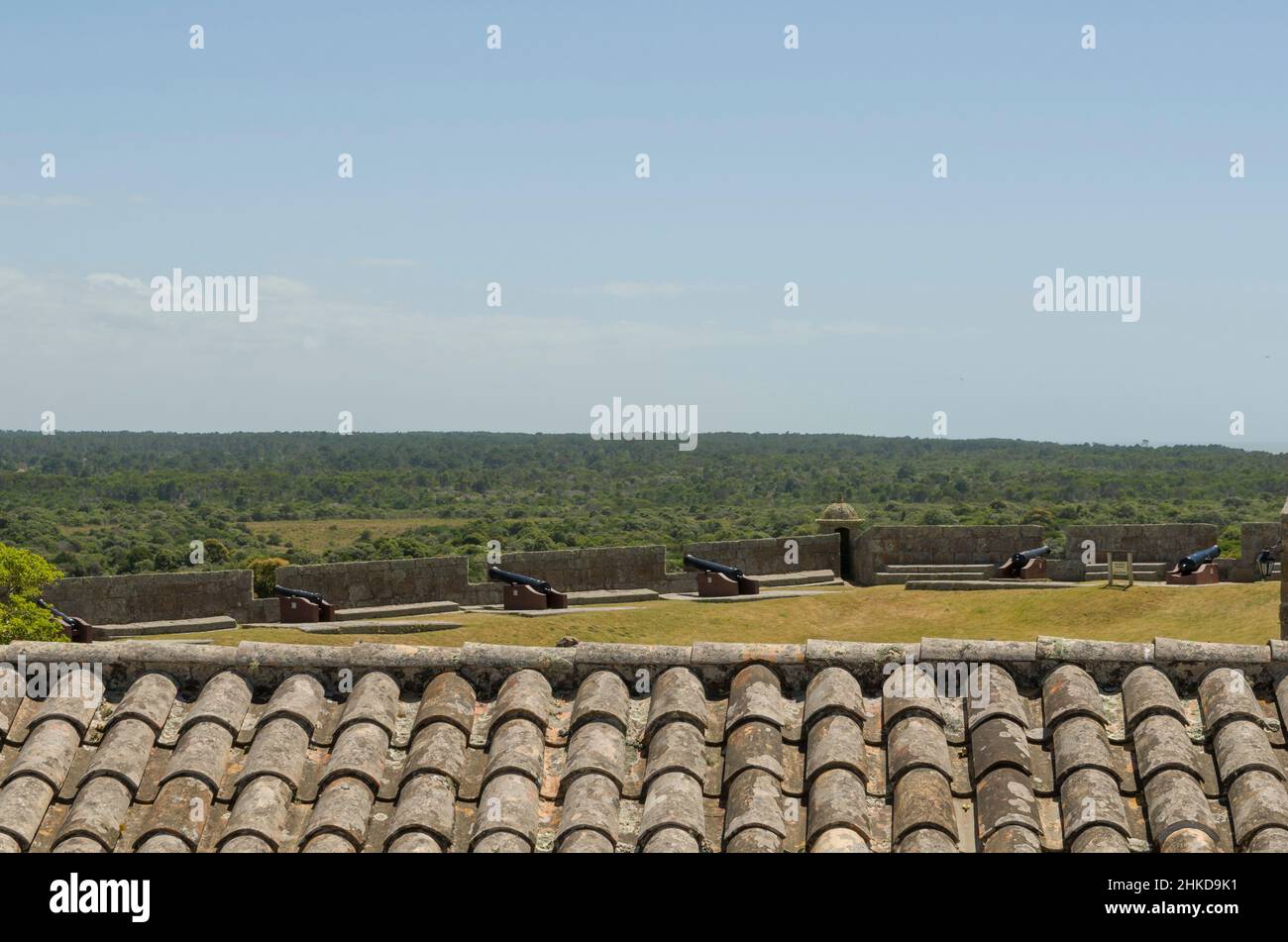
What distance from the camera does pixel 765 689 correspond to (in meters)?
5.85

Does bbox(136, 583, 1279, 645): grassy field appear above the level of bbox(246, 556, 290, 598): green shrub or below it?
below

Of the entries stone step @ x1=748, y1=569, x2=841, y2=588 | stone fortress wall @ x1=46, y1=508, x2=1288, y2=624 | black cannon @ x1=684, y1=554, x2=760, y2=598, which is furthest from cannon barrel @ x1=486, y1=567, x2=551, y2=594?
stone step @ x1=748, y1=569, x2=841, y2=588

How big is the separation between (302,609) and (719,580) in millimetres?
7464

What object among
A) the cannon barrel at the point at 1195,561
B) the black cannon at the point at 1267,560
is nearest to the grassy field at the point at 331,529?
the cannon barrel at the point at 1195,561

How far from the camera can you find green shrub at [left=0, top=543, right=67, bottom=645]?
63.9 ft

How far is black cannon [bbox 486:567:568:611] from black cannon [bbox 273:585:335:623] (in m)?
2.89

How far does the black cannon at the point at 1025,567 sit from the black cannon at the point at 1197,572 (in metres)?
2.36

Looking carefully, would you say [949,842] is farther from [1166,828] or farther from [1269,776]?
[1269,776]

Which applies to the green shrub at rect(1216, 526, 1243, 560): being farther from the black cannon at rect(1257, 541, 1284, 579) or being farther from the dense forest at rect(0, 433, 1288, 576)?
the dense forest at rect(0, 433, 1288, 576)

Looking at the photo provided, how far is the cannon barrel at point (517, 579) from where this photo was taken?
24.8 m

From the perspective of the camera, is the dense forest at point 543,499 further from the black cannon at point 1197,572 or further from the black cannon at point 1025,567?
the black cannon at point 1025,567

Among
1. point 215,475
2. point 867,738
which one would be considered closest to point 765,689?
Answer: point 867,738

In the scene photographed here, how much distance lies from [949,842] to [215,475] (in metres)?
120
